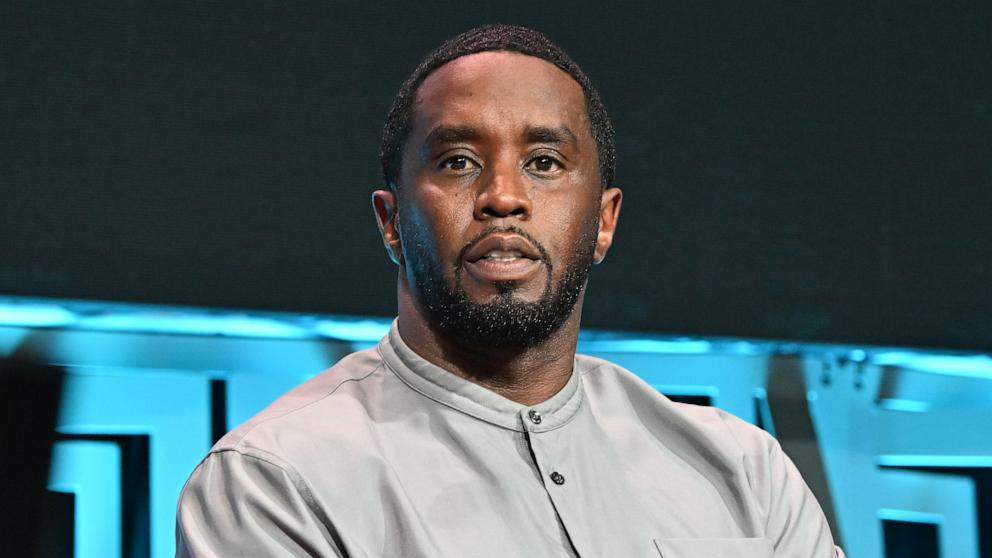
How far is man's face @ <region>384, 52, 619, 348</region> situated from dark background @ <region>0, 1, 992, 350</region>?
0.87 meters

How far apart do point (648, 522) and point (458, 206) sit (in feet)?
1.45

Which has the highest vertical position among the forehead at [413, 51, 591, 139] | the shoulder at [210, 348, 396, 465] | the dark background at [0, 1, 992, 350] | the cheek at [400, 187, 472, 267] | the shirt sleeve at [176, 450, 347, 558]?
the dark background at [0, 1, 992, 350]

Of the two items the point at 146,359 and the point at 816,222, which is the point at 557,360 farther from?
the point at 816,222

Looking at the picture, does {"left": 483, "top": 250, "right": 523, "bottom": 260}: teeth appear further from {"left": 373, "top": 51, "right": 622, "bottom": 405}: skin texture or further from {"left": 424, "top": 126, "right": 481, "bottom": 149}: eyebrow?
{"left": 424, "top": 126, "right": 481, "bottom": 149}: eyebrow

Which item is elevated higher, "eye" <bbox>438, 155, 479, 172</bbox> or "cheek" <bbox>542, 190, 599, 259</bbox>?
"eye" <bbox>438, 155, 479, 172</bbox>

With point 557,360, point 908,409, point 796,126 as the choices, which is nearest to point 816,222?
point 796,126

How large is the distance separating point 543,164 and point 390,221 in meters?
0.22

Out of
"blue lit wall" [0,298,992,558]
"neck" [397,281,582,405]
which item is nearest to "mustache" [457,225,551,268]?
"neck" [397,281,582,405]

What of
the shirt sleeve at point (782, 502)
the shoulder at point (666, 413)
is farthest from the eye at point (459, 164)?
the shirt sleeve at point (782, 502)

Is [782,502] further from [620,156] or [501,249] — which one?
[620,156]

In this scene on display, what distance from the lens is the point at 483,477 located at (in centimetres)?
145

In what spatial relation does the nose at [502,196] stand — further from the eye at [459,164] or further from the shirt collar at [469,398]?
the shirt collar at [469,398]

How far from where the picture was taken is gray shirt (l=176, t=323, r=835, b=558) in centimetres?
134

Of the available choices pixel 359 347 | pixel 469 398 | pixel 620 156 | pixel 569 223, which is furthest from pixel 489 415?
pixel 620 156
